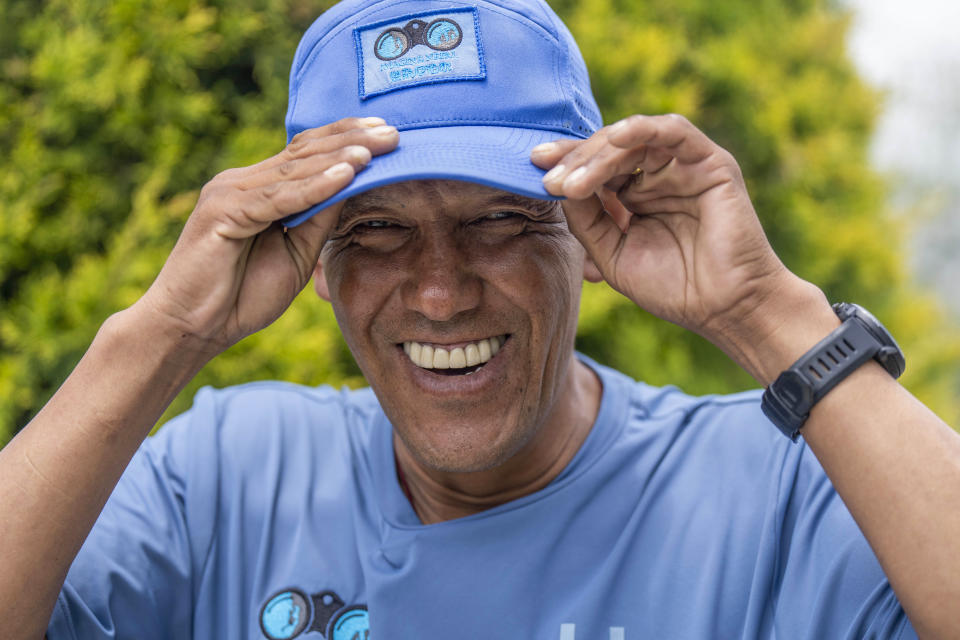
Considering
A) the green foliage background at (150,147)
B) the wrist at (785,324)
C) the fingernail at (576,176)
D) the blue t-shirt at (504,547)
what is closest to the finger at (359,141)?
the fingernail at (576,176)

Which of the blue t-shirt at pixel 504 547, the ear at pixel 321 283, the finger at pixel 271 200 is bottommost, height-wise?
the blue t-shirt at pixel 504 547

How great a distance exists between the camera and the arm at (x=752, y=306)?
1.55 metres

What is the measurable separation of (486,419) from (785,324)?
673mm

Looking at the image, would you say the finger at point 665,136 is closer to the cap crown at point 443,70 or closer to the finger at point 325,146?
the cap crown at point 443,70

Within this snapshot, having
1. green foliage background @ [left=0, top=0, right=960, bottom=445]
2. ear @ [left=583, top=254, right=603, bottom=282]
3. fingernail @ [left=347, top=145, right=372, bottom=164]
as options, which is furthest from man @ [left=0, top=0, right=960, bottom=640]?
green foliage background @ [left=0, top=0, right=960, bottom=445]

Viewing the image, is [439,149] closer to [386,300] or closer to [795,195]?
[386,300]

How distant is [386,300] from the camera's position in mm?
1976

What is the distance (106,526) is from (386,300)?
0.84 metres

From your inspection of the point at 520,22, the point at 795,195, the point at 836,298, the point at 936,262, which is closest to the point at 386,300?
the point at 520,22

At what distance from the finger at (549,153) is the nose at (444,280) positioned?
273 mm

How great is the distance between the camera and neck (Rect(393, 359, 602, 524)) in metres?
2.17

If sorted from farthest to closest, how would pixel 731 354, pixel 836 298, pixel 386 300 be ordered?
pixel 836 298
pixel 386 300
pixel 731 354

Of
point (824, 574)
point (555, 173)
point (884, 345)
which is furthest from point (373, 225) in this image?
point (824, 574)

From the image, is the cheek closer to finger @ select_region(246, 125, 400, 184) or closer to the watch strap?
finger @ select_region(246, 125, 400, 184)
